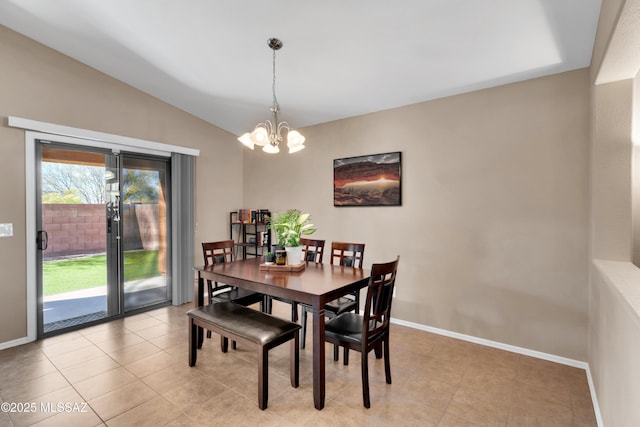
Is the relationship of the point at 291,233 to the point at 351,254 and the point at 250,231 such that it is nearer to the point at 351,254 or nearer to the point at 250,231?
the point at 351,254

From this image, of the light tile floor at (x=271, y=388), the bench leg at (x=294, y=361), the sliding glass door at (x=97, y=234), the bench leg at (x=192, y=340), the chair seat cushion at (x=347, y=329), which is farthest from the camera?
the sliding glass door at (x=97, y=234)

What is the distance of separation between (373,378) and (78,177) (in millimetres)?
3863

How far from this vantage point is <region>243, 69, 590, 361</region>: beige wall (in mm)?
2670

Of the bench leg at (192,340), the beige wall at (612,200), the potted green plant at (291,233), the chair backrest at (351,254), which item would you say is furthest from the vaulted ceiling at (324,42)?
the bench leg at (192,340)

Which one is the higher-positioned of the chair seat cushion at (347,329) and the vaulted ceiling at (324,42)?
the vaulted ceiling at (324,42)

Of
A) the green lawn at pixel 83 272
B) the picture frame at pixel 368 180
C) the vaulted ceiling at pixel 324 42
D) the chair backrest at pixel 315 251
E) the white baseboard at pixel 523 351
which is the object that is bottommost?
the white baseboard at pixel 523 351

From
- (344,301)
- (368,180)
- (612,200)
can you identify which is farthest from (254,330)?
(612,200)

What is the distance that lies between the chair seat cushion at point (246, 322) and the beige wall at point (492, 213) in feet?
5.95

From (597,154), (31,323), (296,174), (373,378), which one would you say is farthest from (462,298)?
(31,323)

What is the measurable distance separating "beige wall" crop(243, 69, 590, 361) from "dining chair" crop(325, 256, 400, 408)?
4.32 feet

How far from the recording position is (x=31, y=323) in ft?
10.4

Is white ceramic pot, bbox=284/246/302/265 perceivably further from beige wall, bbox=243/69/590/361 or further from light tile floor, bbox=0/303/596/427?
beige wall, bbox=243/69/590/361

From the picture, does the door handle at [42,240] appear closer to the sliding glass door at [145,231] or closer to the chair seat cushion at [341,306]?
the sliding glass door at [145,231]

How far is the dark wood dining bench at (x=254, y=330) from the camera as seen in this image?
2109 millimetres
